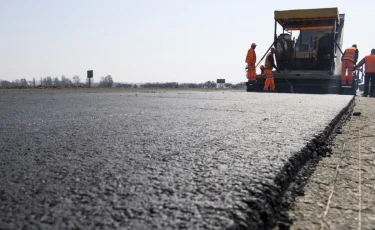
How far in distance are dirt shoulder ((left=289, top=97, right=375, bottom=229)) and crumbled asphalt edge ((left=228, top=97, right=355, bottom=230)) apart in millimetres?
28

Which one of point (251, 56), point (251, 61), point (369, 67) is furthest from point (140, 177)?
point (369, 67)

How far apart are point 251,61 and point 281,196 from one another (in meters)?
12.8

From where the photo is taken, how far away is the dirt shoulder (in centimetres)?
98

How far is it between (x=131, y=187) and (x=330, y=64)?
40.9ft

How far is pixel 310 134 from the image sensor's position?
2.05 metres

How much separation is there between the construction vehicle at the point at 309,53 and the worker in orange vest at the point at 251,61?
0.34 meters

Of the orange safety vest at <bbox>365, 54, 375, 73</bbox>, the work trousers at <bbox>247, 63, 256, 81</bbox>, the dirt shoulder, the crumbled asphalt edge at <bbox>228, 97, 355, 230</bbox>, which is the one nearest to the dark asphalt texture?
the crumbled asphalt edge at <bbox>228, 97, 355, 230</bbox>

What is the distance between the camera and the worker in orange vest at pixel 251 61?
13232 mm

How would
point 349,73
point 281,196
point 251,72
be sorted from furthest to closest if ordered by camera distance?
point 251,72, point 349,73, point 281,196

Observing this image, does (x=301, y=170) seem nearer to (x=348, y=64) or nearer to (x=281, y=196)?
(x=281, y=196)

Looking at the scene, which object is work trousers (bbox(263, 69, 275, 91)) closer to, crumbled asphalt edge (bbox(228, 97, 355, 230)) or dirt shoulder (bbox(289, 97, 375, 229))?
dirt shoulder (bbox(289, 97, 375, 229))

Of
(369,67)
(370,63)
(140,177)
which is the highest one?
(370,63)

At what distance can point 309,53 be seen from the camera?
1261cm

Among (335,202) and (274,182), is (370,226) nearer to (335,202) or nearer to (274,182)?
(335,202)
